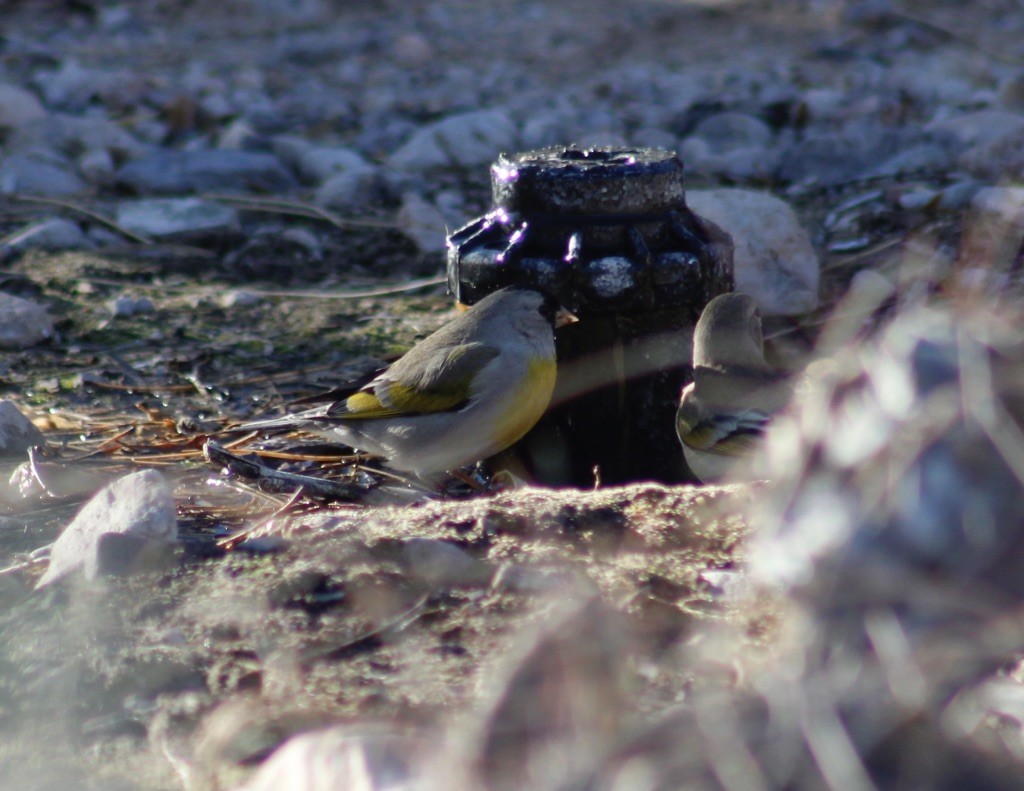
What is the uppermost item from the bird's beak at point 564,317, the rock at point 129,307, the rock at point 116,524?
the rock at point 116,524

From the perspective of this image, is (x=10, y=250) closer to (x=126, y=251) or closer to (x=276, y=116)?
(x=126, y=251)

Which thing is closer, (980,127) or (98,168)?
(980,127)

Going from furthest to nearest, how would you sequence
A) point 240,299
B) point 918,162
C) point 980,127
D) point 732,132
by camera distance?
point 732,132 < point 980,127 < point 918,162 < point 240,299

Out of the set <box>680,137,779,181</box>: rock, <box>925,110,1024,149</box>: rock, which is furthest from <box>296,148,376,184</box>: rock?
<box>925,110,1024,149</box>: rock

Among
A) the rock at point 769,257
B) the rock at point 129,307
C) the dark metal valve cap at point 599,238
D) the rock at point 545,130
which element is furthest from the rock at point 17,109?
the dark metal valve cap at point 599,238

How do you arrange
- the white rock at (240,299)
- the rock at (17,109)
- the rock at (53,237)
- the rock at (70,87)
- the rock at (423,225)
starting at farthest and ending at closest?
the rock at (70,87)
the rock at (17,109)
the rock at (423,225)
the rock at (53,237)
the white rock at (240,299)

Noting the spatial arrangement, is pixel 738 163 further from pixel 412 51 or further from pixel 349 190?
pixel 412 51

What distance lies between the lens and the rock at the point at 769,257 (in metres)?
5.65

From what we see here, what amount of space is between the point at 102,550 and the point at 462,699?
1.14 m

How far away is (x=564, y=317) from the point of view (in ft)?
14.1

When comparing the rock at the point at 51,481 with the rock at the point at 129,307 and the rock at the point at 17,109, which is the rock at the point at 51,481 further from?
the rock at the point at 17,109

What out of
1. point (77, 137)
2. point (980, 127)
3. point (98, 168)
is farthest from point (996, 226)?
point (77, 137)

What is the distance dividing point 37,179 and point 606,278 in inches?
206

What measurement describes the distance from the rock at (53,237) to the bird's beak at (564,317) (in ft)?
12.3
